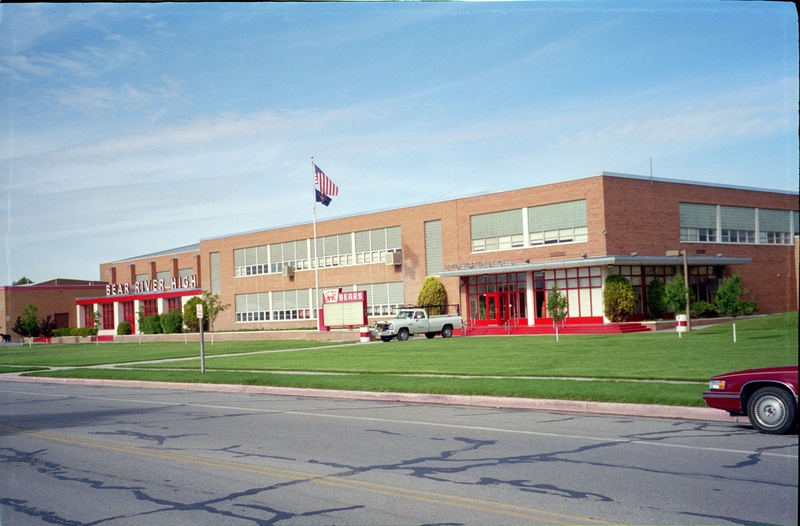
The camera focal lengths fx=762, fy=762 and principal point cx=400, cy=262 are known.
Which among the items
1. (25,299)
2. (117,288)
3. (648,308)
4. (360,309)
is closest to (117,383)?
(360,309)

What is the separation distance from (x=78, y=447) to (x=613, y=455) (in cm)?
813

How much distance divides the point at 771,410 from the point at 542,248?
122ft

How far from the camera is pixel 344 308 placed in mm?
53781

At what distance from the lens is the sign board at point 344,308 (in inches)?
2087

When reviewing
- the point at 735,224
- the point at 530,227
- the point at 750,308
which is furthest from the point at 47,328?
the point at 750,308

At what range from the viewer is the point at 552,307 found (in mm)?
39750

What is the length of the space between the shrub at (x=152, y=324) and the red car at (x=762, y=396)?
6901 centimetres

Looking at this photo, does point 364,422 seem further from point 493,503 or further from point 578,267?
point 578,267

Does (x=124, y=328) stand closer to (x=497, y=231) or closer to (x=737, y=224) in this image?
(x=497, y=231)

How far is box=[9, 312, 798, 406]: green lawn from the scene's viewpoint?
1673cm

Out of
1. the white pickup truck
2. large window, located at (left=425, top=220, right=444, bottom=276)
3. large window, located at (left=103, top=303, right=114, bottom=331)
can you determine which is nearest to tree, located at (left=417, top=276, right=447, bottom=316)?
large window, located at (left=425, top=220, right=444, bottom=276)

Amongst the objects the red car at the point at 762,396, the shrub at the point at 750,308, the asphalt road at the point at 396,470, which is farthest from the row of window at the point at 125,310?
the red car at the point at 762,396

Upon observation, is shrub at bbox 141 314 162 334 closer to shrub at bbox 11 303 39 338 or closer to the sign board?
shrub at bbox 11 303 39 338

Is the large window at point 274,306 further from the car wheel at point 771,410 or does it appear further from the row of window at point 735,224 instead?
the car wheel at point 771,410
